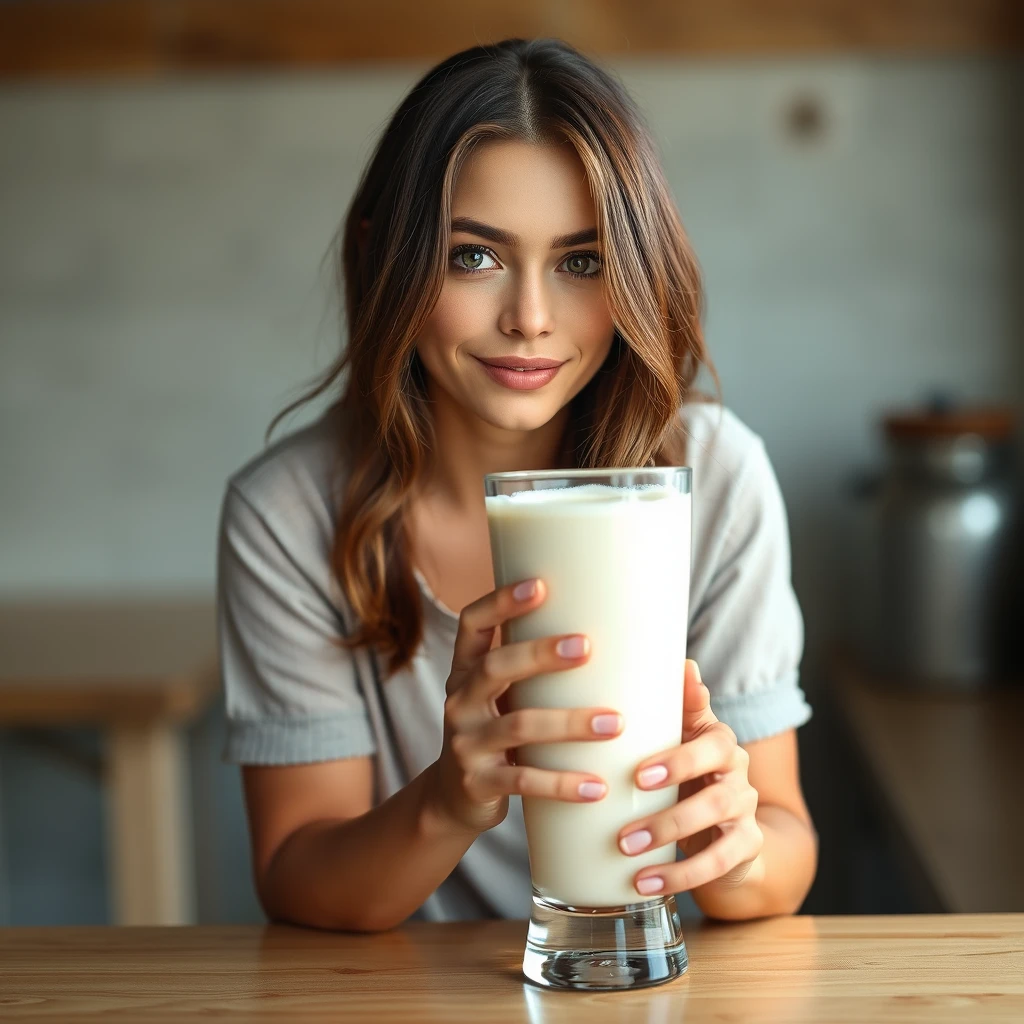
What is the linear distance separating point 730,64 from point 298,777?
77.9 inches

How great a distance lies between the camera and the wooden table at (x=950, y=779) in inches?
55.4

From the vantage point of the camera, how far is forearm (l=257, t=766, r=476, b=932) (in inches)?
33.4

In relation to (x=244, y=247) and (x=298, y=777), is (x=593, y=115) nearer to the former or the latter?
(x=298, y=777)

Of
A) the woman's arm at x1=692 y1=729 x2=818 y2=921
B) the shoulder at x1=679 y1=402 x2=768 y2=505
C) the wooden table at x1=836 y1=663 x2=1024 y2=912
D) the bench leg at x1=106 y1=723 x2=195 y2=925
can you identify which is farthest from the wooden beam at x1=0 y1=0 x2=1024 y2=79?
the woman's arm at x1=692 y1=729 x2=818 y2=921

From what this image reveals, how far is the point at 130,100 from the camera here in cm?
272

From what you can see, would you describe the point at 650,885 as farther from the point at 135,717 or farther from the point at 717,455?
the point at 135,717

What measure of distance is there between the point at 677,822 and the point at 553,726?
0.31ft

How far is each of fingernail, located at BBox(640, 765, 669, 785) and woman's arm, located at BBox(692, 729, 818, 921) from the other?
0.14m

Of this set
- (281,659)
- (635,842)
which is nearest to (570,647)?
(635,842)

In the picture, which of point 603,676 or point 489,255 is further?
point 489,255

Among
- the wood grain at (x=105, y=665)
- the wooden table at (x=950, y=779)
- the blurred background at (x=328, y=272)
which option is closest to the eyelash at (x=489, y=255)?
the wooden table at (x=950, y=779)

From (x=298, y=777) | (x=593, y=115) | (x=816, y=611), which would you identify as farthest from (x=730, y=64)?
(x=298, y=777)

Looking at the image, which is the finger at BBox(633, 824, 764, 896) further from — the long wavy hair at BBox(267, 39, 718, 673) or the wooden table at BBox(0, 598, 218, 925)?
the wooden table at BBox(0, 598, 218, 925)

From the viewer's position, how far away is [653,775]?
724mm
